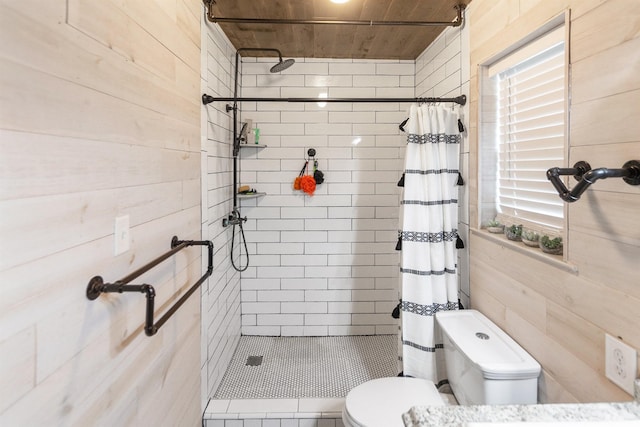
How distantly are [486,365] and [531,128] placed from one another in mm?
1002

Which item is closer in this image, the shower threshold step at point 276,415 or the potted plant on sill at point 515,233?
the potted plant on sill at point 515,233

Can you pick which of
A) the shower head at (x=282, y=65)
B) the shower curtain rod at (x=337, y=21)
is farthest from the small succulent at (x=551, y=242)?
the shower head at (x=282, y=65)

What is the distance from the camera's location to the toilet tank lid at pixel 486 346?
132cm

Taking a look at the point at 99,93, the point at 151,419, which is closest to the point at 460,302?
the point at 151,419

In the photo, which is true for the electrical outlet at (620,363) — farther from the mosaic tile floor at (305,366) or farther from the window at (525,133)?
the mosaic tile floor at (305,366)

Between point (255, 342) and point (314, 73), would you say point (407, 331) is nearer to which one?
point (255, 342)

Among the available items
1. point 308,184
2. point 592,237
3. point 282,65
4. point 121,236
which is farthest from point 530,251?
point 282,65

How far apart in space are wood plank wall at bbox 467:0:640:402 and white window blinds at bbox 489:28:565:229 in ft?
0.44

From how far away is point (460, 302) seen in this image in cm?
203

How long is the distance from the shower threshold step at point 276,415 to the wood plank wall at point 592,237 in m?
1.13

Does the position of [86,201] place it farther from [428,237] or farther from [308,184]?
[308,184]

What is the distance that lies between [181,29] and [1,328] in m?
1.40

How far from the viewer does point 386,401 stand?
5.17ft

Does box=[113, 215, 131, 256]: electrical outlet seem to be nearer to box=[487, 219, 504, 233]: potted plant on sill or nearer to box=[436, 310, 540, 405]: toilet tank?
box=[436, 310, 540, 405]: toilet tank
